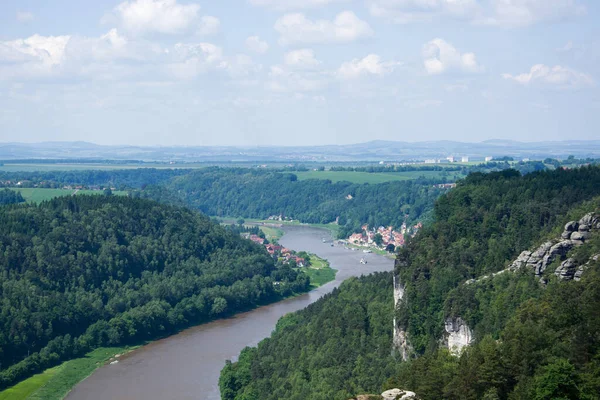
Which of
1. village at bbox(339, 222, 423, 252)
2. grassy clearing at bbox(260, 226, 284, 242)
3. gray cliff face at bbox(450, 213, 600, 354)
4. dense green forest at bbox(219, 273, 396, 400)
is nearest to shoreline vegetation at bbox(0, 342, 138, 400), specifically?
dense green forest at bbox(219, 273, 396, 400)

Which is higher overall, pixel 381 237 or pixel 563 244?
pixel 563 244

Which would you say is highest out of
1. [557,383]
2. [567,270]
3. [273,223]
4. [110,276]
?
[567,270]

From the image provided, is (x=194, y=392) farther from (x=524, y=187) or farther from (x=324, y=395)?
(x=524, y=187)

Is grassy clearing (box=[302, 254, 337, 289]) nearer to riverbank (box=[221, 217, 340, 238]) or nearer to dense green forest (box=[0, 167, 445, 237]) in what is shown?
dense green forest (box=[0, 167, 445, 237])

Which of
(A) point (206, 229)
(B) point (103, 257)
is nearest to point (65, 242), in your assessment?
(B) point (103, 257)

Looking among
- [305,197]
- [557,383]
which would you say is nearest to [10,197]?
[305,197]

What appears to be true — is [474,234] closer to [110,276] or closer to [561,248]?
[561,248]
